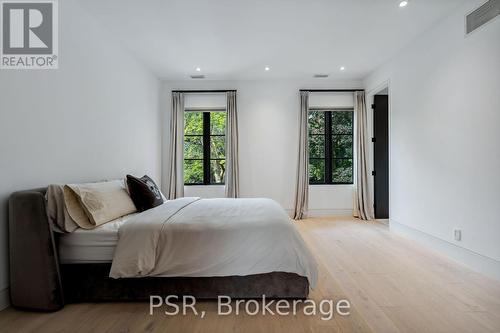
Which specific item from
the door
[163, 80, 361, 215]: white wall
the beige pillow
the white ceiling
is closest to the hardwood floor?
the beige pillow

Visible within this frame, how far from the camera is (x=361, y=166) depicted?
5.18 metres

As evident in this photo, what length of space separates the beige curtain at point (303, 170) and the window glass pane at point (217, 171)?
5.10 feet

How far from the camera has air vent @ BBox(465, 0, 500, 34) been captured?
253cm

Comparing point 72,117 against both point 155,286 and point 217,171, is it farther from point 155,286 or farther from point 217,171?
point 217,171

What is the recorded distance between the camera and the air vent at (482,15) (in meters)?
2.53

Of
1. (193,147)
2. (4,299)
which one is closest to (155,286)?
(4,299)

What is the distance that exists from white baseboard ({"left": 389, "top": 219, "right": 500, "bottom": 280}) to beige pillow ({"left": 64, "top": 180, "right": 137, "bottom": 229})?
3668 mm

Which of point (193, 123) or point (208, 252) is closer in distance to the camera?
point (208, 252)

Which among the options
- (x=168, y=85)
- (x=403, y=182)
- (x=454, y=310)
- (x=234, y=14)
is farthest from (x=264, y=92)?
(x=454, y=310)

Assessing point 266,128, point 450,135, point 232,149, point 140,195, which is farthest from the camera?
point 266,128

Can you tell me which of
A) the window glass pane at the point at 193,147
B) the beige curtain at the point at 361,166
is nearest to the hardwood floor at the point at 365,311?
the beige curtain at the point at 361,166

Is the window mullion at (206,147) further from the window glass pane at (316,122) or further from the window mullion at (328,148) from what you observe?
the window mullion at (328,148)

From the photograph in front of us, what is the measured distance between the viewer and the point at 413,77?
3.75 m

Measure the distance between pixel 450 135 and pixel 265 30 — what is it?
2.60 m
